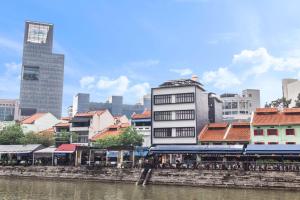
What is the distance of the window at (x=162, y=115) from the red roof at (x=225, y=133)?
6597 mm

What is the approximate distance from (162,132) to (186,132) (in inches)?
182

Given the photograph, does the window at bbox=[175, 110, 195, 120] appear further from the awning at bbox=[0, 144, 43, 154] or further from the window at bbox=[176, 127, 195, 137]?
the awning at bbox=[0, 144, 43, 154]

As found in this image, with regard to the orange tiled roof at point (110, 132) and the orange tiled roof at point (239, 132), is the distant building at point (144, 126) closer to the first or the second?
the orange tiled roof at point (110, 132)

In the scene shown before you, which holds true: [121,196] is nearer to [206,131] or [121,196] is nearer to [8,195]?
[8,195]

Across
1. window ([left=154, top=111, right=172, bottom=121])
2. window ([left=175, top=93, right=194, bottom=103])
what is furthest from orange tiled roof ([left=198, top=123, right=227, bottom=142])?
window ([left=154, top=111, right=172, bottom=121])

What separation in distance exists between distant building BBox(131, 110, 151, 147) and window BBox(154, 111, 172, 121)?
10998 millimetres

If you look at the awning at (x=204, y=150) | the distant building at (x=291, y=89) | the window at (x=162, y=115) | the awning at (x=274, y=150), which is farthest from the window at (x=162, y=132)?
the distant building at (x=291, y=89)

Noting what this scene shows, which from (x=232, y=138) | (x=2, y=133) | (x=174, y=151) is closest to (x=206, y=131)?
(x=232, y=138)

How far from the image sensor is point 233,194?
40.0 meters

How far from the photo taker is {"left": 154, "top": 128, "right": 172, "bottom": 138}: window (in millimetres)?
66750

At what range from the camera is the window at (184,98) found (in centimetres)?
6588

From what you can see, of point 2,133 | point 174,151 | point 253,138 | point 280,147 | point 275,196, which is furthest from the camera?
point 2,133

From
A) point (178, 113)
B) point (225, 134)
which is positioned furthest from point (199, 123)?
point (225, 134)

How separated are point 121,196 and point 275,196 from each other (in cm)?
1597
